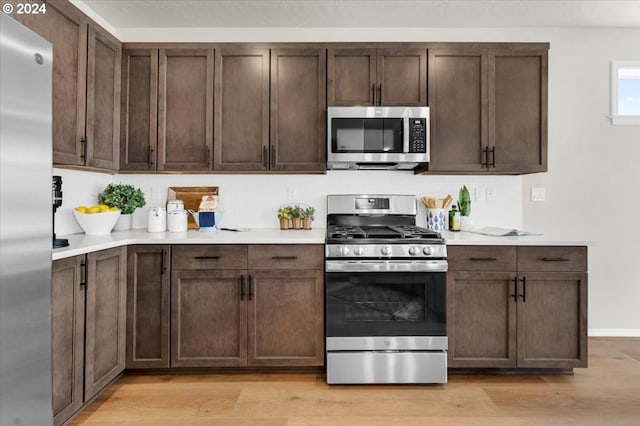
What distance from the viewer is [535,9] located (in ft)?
9.53

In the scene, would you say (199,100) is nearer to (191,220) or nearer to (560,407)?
(191,220)

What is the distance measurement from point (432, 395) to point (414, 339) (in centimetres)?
33

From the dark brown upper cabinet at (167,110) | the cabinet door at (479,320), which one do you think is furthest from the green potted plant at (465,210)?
the dark brown upper cabinet at (167,110)

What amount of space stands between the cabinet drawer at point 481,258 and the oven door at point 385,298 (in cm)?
12

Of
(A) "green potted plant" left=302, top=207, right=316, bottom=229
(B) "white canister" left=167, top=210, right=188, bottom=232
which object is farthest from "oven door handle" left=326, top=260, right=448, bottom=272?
(B) "white canister" left=167, top=210, right=188, bottom=232

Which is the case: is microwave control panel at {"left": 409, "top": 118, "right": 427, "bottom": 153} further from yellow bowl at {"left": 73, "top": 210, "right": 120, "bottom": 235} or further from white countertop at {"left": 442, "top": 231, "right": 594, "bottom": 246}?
yellow bowl at {"left": 73, "top": 210, "right": 120, "bottom": 235}

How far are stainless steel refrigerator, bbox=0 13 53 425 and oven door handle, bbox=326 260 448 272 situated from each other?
1.57 m

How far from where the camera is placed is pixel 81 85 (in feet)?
7.72

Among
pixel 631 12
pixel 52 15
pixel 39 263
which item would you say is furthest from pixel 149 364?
pixel 631 12

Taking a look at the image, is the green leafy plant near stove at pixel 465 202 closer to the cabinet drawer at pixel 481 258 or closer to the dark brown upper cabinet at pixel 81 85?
the cabinet drawer at pixel 481 258

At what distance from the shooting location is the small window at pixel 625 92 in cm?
323

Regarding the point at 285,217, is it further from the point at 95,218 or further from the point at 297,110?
the point at 95,218

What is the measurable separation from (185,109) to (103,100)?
522 mm

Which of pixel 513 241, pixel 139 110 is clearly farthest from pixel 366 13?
pixel 513 241
